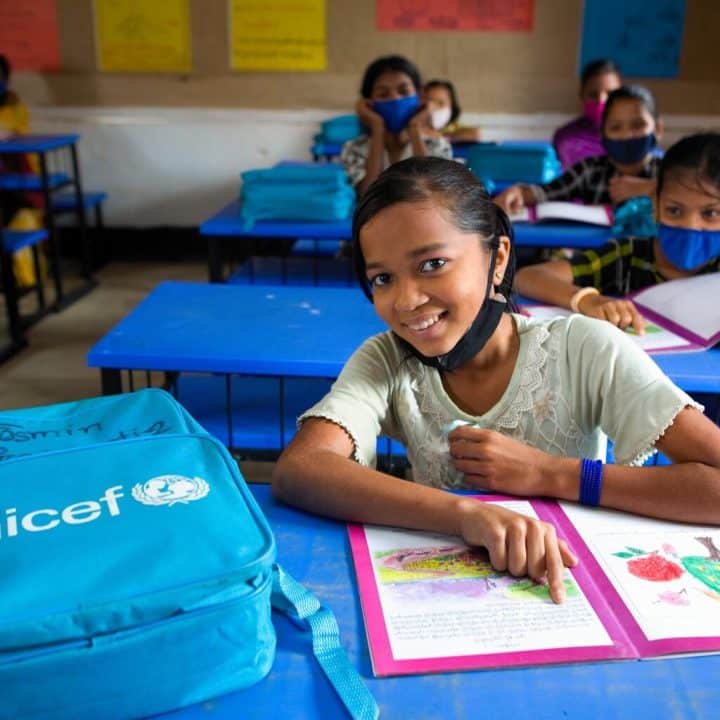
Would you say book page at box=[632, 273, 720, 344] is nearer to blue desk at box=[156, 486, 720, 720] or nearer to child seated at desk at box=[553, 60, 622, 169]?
blue desk at box=[156, 486, 720, 720]

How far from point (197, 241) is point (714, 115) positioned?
3398mm

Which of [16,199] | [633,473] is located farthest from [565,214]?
[16,199]

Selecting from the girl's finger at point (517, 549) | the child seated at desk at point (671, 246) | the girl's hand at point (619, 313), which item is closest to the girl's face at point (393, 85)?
the child seated at desk at point (671, 246)

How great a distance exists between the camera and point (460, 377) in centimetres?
126

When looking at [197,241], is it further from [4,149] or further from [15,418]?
[15,418]

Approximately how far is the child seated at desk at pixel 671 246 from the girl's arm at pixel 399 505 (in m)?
0.85

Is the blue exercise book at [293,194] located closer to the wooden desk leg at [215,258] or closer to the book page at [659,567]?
the wooden desk leg at [215,258]

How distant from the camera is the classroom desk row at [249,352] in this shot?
1.60 meters

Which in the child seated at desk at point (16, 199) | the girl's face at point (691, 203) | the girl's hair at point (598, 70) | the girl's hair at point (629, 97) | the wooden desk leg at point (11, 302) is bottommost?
the wooden desk leg at point (11, 302)

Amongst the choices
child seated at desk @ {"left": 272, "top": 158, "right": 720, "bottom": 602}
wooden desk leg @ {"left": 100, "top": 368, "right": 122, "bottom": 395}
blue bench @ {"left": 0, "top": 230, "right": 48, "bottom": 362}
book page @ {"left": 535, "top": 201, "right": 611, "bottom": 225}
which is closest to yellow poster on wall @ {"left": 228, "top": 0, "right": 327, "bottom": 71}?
blue bench @ {"left": 0, "top": 230, "right": 48, "bottom": 362}

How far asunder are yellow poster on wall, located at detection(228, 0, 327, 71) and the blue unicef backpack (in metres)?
4.79

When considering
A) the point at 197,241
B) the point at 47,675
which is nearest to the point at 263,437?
the point at 47,675

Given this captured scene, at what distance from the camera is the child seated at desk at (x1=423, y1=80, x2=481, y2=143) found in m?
4.37

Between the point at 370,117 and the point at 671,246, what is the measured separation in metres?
1.78
